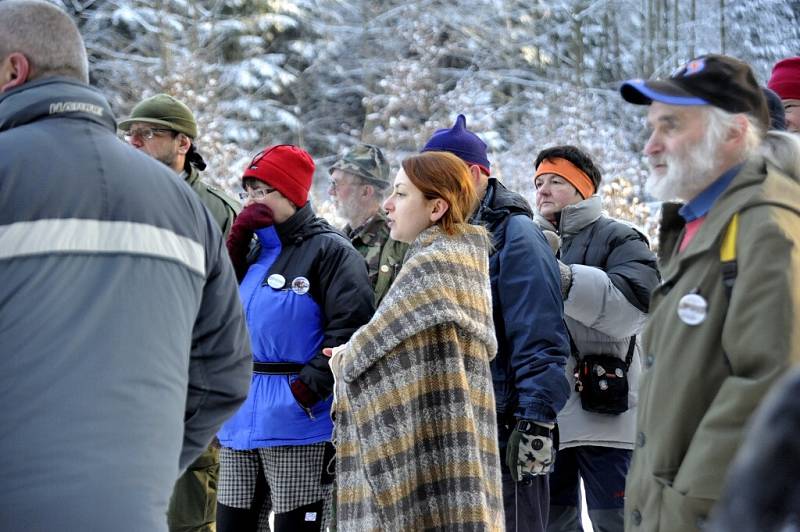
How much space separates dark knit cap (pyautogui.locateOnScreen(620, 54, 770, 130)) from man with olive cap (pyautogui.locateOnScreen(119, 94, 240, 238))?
276 centimetres

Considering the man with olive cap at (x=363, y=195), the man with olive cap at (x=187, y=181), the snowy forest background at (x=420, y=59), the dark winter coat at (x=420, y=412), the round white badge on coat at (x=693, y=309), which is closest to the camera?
the round white badge on coat at (x=693, y=309)

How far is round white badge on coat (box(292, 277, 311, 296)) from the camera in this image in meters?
4.20

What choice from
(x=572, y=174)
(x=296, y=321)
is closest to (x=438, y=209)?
(x=296, y=321)

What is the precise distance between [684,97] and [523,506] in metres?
2.13

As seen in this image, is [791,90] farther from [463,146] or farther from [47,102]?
[47,102]

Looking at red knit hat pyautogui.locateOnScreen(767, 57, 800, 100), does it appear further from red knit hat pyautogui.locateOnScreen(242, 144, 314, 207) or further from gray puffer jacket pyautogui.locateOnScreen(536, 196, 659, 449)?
red knit hat pyautogui.locateOnScreen(242, 144, 314, 207)

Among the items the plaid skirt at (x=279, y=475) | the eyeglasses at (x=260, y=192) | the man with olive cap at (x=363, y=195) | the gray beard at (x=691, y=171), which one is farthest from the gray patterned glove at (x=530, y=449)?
the man with olive cap at (x=363, y=195)

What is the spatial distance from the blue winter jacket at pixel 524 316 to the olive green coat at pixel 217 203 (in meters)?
1.34

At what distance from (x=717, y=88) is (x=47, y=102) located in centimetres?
161

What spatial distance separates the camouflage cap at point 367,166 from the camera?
5.62m

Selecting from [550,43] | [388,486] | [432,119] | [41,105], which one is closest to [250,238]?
[388,486]

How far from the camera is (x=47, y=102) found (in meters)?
2.21

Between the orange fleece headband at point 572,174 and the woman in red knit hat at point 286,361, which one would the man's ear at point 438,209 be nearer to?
the woman in red knit hat at point 286,361

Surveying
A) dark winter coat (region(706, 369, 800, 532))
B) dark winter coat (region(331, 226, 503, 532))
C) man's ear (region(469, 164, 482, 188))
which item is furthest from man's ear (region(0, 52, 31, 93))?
man's ear (region(469, 164, 482, 188))
